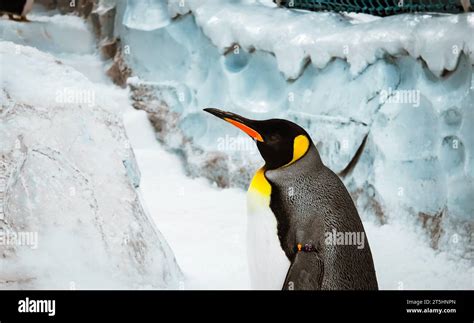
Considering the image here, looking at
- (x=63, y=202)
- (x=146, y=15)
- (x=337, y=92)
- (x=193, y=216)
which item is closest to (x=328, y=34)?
(x=337, y=92)

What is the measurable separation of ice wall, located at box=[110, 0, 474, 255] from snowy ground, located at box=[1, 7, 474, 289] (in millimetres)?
54

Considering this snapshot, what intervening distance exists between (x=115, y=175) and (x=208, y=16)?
72 centimetres

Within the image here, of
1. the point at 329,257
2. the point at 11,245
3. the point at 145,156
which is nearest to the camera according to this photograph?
the point at 329,257

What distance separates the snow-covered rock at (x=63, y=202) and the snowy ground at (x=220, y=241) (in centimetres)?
11

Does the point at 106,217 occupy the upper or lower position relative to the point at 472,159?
lower

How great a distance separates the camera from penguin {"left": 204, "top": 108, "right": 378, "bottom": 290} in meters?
2.48

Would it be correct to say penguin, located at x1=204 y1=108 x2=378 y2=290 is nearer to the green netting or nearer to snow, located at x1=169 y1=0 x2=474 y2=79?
snow, located at x1=169 y1=0 x2=474 y2=79

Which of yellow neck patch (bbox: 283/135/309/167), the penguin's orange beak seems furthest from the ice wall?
yellow neck patch (bbox: 283/135/309/167)

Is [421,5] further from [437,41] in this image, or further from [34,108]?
[34,108]

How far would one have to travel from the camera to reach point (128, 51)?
3.08 m

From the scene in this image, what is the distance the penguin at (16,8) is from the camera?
2.96 m

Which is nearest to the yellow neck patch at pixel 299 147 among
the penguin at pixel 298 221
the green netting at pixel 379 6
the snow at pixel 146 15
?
the penguin at pixel 298 221

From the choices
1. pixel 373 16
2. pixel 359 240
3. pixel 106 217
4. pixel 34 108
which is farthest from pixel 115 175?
pixel 373 16
